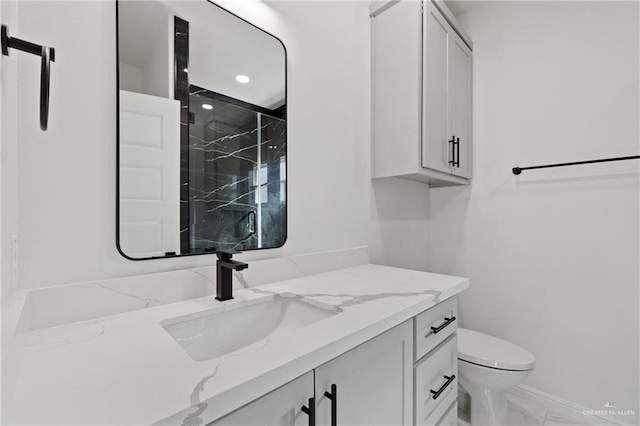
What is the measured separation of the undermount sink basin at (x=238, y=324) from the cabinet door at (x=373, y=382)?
178mm

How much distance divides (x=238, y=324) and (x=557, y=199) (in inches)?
73.5

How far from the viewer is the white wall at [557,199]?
1.60 meters

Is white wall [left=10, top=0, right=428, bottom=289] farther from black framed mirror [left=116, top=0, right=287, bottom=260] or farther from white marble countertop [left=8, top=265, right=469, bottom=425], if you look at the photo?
white marble countertop [left=8, top=265, right=469, bottom=425]

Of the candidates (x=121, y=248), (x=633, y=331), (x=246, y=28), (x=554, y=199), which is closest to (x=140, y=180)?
(x=121, y=248)

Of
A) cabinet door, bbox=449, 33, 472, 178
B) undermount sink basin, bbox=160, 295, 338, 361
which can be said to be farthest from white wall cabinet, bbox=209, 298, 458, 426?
cabinet door, bbox=449, 33, 472, 178

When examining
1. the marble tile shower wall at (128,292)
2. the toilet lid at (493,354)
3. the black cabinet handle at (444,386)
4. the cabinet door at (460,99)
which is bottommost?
the toilet lid at (493,354)

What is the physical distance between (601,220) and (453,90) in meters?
1.06

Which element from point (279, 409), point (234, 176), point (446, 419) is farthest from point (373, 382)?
point (234, 176)

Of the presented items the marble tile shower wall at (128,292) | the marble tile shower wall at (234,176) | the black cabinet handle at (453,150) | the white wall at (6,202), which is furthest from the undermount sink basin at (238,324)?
the black cabinet handle at (453,150)

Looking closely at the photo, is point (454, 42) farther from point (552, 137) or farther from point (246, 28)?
point (246, 28)

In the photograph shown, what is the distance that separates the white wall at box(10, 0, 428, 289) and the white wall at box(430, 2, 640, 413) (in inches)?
24.9

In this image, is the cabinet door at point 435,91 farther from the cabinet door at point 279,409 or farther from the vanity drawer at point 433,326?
the cabinet door at point 279,409

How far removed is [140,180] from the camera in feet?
3.05

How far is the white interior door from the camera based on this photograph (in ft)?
2.97
